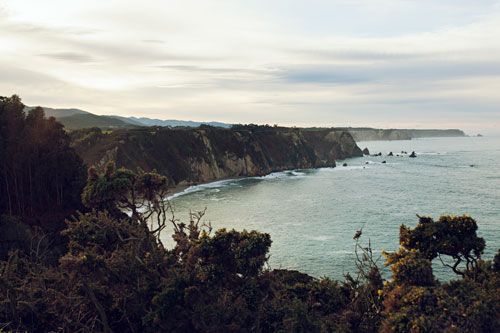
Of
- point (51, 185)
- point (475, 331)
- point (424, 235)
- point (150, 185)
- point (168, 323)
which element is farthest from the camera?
point (51, 185)

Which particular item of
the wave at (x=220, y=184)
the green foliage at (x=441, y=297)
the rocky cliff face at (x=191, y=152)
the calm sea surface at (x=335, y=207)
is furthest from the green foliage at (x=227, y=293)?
the rocky cliff face at (x=191, y=152)

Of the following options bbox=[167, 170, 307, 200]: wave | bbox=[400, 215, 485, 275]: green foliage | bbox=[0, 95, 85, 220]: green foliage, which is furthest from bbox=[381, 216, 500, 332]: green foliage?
bbox=[167, 170, 307, 200]: wave

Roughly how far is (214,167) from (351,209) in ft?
215

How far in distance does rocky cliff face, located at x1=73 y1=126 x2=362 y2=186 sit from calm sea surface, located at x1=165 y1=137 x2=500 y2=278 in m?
9.73

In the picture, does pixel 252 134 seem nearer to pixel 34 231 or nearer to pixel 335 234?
pixel 335 234

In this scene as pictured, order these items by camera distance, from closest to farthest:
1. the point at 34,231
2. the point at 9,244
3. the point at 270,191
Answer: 1. the point at 9,244
2. the point at 34,231
3. the point at 270,191

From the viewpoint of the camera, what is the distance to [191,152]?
5413 inches

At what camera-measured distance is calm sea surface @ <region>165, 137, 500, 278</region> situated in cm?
5778

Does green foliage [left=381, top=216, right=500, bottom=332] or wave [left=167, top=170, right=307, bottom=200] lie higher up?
green foliage [left=381, top=216, right=500, bottom=332]

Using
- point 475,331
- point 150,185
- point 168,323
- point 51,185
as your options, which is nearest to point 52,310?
point 168,323

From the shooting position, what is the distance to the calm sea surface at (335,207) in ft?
190

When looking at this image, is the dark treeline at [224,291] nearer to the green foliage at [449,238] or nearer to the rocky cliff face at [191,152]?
the green foliage at [449,238]

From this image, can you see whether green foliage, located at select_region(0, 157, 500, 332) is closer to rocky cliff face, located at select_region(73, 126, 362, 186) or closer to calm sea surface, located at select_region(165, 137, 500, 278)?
calm sea surface, located at select_region(165, 137, 500, 278)

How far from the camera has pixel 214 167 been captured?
142m
